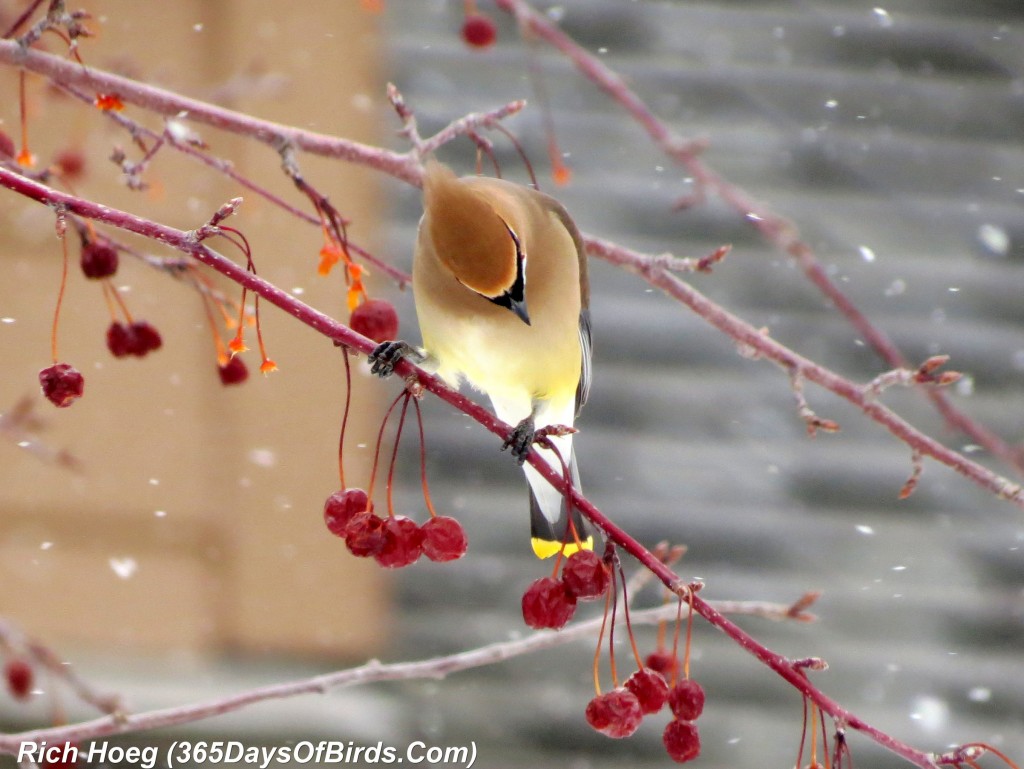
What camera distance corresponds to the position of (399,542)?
1.10m

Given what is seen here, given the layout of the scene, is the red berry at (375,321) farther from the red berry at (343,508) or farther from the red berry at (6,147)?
the red berry at (6,147)

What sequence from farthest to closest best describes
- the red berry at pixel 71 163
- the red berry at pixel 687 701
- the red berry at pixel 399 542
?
1. the red berry at pixel 71 163
2. the red berry at pixel 399 542
3. the red berry at pixel 687 701

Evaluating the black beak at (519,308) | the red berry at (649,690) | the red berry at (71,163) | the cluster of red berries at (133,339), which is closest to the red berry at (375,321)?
the black beak at (519,308)

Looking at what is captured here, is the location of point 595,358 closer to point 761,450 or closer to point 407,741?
point 761,450

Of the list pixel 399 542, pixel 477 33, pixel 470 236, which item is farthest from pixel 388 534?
pixel 477 33

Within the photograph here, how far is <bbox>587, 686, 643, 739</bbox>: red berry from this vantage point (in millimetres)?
988

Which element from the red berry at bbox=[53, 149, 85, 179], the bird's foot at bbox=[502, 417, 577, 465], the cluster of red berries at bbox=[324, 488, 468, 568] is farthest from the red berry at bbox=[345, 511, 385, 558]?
the red berry at bbox=[53, 149, 85, 179]

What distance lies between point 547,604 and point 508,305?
43 cm

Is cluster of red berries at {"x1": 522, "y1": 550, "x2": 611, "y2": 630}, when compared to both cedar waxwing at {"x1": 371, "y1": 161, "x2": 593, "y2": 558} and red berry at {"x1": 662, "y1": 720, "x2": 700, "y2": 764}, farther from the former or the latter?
cedar waxwing at {"x1": 371, "y1": 161, "x2": 593, "y2": 558}

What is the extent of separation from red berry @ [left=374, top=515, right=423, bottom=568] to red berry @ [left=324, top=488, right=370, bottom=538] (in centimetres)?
5

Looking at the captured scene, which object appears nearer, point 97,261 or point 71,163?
point 97,261

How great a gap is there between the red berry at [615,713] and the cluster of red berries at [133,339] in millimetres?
679

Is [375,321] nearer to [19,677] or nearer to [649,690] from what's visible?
[649,690]

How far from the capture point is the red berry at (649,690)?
3.31 ft
